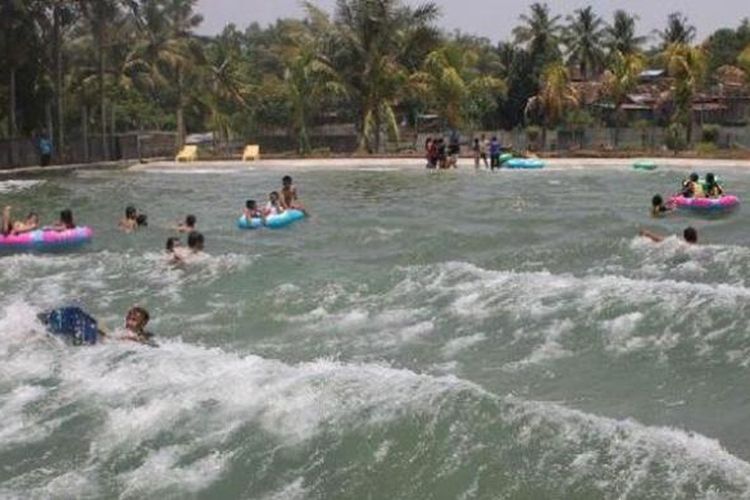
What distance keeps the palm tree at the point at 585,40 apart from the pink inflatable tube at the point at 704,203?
159 feet

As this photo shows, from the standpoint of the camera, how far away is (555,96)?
161 ft

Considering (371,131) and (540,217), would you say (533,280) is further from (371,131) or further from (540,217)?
(371,131)

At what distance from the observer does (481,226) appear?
2245cm

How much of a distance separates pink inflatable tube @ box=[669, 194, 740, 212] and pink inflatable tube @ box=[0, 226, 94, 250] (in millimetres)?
13246

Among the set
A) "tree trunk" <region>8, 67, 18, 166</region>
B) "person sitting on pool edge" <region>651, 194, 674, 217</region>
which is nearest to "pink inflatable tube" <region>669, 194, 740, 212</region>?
"person sitting on pool edge" <region>651, 194, 674, 217</region>

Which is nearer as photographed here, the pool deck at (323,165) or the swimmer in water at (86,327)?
the swimmer in water at (86,327)

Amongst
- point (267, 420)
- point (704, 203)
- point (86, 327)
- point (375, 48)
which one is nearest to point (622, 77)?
point (375, 48)

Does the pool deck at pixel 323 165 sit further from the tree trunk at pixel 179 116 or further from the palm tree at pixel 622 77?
the palm tree at pixel 622 77

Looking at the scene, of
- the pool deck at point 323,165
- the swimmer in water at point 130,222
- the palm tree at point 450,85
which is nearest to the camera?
the swimmer in water at point 130,222

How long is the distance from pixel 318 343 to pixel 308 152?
42271 mm

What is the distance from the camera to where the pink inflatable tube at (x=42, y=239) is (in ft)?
64.3

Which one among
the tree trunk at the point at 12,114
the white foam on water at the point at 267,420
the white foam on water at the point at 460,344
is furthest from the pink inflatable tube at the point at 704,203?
the tree trunk at the point at 12,114

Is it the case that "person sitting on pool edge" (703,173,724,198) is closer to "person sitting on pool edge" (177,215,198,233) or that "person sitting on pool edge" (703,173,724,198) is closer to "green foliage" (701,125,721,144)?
"person sitting on pool edge" (177,215,198,233)

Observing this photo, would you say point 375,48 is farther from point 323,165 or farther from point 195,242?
point 195,242
